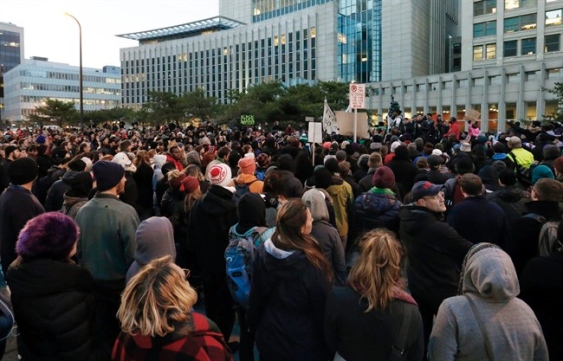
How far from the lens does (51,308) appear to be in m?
2.88

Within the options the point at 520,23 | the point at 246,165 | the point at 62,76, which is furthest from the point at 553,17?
the point at 62,76

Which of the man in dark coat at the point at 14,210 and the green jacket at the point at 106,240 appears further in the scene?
the man in dark coat at the point at 14,210

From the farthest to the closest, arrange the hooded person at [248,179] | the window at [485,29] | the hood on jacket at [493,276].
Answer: the window at [485,29] → the hooded person at [248,179] → the hood on jacket at [493,276]

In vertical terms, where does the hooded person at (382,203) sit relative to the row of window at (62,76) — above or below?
below

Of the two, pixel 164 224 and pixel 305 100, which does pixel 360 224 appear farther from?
pixel 305 100

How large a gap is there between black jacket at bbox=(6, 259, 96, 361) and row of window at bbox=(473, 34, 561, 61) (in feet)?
218

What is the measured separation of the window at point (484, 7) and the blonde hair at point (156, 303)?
230 feet

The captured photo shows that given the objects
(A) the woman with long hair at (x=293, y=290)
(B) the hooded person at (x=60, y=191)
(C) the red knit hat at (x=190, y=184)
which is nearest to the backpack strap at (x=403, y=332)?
(A) the woman with long hair at (x=293, y=290)

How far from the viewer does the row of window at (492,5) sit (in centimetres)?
5933

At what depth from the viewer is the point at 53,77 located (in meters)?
147

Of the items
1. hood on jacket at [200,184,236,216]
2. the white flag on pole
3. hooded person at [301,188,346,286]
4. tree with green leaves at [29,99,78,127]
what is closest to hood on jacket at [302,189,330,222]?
hooded person at [301,188,346,286]

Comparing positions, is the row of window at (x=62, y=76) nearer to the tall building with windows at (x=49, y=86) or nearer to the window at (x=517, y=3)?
the tall building with windows at (x=49, y=86)

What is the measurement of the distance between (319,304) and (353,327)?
0.46m

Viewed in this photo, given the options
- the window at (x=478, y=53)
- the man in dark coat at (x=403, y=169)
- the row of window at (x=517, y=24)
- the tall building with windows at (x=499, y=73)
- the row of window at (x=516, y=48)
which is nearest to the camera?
the man in dark coat at (x=403, y=169)
